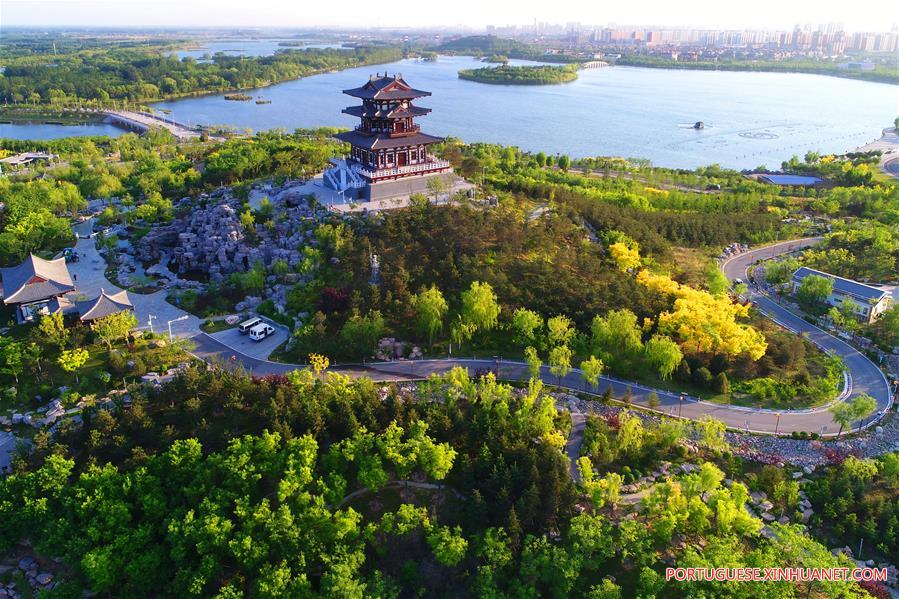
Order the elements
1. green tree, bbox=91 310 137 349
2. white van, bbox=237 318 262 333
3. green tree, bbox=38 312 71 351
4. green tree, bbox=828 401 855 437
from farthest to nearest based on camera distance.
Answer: white van, bbox=237 318 262 333 → green tree, bbox=91 310 137 349 → green tree, bbox=38 312 71 351 → green tree, bbox=828 401 855 437

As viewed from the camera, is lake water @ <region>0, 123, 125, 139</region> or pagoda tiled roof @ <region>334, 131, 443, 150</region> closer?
pagoda tiled roof @ <region>334, 131, 443, 150</region>

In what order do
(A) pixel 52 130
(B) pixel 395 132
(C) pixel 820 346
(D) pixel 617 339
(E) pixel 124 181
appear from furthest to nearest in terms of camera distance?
(A) pixel 52 130, (E) pixel 124 181, (B) pixel 395 132, (C) pixel 820 346, (D) pixel 617 339

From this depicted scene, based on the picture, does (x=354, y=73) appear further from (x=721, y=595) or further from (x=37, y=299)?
(x=721, y=595)

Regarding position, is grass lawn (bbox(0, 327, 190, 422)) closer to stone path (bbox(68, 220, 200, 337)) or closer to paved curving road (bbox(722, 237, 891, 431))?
stone path (bbox(68, 220, 200, 337))

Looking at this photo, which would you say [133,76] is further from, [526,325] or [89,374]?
[526,325]

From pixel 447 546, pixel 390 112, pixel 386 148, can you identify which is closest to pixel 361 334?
pixel 447 546

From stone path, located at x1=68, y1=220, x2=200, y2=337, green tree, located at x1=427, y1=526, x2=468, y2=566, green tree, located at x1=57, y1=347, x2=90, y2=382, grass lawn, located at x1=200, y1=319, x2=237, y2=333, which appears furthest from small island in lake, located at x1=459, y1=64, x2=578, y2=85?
green tree, located at x1=427, y1=526, x2=468, y2=566
